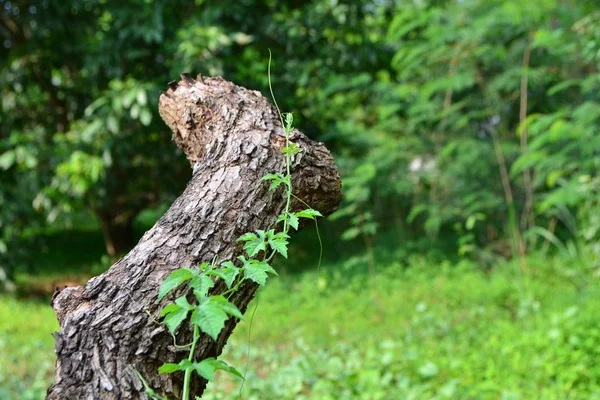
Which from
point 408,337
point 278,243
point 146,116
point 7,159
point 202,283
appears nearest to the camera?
point 202,283

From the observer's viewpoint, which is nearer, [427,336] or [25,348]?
[427,336]

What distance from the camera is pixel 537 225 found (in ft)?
21.6

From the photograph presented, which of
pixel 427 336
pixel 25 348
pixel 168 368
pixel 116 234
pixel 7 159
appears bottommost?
pixel 427 336

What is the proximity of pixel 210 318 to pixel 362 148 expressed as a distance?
18.8ft

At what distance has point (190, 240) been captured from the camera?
159cm

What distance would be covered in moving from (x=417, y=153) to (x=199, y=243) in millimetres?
5322

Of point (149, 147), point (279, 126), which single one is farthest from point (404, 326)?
point (149, 147)

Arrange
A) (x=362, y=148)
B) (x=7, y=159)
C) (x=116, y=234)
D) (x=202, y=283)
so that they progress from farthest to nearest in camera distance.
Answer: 1. (x=116, y=234)
2. (x=362, y=148)
3. (x=7, y=159)
4. (x=202, y=283)

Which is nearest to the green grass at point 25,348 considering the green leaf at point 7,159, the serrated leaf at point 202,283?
the green leaf at point 7,159

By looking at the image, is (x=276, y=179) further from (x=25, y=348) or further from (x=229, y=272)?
(x=25, y=348)

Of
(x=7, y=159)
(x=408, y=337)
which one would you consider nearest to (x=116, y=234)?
(x=7, y=159)

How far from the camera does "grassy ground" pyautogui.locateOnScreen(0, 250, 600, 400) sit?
10.7 ft

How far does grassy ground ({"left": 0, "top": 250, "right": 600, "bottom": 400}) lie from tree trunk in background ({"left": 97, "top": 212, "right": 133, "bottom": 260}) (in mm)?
1532

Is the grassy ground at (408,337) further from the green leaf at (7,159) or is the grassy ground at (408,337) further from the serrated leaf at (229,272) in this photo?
the serrated leaf at (229,272)
